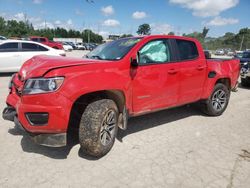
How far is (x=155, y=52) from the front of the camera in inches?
169

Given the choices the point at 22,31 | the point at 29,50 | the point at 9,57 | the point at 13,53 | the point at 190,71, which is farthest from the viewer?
the point at 22,31

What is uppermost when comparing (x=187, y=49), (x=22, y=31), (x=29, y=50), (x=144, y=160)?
(x=22, y=31)

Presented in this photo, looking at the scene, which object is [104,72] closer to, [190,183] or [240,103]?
[190,183]

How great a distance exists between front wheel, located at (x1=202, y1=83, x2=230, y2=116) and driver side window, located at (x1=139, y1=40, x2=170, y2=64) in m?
1.78

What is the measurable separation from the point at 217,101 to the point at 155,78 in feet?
7.85

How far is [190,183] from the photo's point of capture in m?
3.01

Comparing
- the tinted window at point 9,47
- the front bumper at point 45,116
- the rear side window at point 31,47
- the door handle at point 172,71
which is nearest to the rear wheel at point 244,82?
the door handle at point 172,71

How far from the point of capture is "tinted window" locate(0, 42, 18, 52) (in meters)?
9.83

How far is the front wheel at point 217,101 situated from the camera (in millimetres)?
5574

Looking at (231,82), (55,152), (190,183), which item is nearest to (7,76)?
(55,152)

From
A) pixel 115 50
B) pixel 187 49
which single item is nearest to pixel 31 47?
pixel 115 50

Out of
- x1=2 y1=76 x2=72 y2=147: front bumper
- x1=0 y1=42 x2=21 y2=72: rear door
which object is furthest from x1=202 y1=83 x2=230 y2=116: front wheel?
x1=0 y1=42 x2=21 y2=72: rear door

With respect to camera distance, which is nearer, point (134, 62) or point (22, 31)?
point (134, 62)

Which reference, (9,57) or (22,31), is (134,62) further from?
(22,31)
